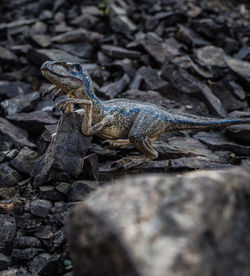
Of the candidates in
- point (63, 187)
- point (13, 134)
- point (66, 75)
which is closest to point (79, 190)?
point (63, 187)

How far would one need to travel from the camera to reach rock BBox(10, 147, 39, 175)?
420 centimetres

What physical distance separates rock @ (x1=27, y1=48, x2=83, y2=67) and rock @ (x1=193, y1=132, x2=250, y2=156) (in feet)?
10.6

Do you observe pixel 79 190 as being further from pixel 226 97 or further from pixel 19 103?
pixel 226 97

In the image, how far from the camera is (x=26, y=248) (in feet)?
10.3

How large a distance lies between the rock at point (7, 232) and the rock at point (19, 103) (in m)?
2.55

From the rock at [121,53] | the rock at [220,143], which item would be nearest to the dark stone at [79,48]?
the rock at [121,53]

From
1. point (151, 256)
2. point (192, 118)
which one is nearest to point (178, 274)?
point (151, 256)

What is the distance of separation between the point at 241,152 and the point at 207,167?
3.09ft

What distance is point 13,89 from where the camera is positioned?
6.38 meters

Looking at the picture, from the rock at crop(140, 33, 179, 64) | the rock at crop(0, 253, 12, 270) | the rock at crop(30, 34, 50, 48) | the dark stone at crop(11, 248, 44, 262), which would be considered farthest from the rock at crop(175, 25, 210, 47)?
the rock at crop(0, 253, 12, 270)

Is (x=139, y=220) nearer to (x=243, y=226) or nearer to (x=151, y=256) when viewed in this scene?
(x=151, y=256)

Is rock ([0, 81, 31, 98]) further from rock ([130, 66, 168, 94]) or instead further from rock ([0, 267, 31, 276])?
rock ([0, 267, 31, 276])

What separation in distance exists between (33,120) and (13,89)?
1.67 m


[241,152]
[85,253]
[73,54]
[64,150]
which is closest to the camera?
[85,253]
